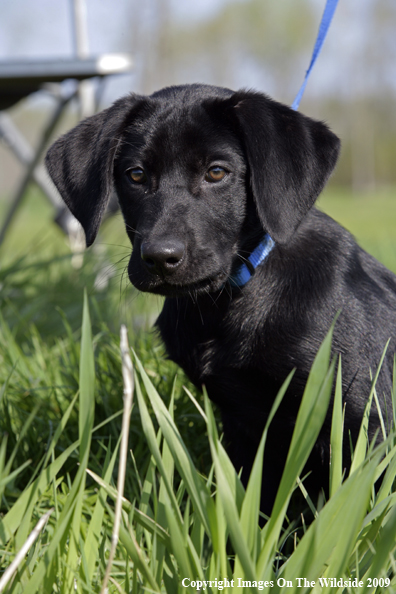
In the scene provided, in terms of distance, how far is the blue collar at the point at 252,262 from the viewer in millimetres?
1729

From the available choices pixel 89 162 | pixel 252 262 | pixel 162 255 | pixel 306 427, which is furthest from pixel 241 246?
pixel 306 427

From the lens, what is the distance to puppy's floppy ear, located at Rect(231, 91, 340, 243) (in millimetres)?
1582

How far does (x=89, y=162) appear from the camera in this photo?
184 cm

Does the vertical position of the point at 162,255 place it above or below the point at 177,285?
above

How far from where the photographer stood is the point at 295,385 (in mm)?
1604

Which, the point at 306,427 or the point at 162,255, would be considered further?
the point at 162,255

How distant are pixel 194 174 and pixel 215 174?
0.21 feet

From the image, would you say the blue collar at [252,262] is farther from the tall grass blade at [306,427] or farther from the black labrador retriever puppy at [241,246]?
the tall grass blade at [306,427]

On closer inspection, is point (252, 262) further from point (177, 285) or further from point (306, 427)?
point (306, 427)

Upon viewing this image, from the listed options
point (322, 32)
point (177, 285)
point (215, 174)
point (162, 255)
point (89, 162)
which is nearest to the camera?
point (162, 255)

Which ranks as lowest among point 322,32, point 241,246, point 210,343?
point 210,343

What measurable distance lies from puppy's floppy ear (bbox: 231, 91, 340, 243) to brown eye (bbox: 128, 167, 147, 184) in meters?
0.34

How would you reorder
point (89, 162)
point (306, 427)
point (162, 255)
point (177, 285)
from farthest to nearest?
point (89, 162) → point (177, 285) → point (162, 255) → point (306, 427)

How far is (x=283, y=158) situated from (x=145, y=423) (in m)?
0.91
